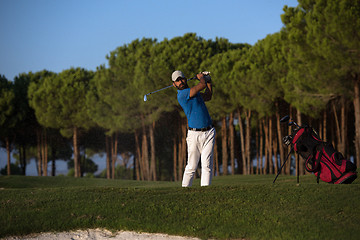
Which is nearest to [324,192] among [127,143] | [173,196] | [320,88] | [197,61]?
[173,196]

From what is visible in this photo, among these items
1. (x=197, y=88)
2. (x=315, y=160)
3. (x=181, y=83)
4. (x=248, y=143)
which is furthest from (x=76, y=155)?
(x=315, y=160)

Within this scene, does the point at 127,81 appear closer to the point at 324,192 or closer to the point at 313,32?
the point at 313,32

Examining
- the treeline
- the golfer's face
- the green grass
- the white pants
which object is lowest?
the green grass

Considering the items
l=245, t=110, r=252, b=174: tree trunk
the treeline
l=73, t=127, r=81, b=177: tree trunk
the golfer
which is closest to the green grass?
the golfer

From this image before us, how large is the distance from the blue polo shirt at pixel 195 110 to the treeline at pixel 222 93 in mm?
14121

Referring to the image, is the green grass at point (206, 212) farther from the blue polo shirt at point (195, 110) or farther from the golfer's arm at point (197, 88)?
the golfer's arm at point (197, 88)

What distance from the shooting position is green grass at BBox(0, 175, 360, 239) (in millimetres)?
7742

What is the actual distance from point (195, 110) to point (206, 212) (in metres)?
2.34

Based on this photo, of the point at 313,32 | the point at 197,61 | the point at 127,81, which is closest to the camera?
the point at 313,32

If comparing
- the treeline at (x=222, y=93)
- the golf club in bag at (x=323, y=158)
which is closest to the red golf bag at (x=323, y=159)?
the golf club in bag at (x=323, y=158)

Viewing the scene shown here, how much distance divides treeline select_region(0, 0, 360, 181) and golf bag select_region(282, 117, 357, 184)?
1288 cm

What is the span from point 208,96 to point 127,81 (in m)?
27.5

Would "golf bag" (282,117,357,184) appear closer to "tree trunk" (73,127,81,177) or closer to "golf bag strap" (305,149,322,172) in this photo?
"golf bag strap" (305,149,322,172)

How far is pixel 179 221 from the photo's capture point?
27.0 feet
